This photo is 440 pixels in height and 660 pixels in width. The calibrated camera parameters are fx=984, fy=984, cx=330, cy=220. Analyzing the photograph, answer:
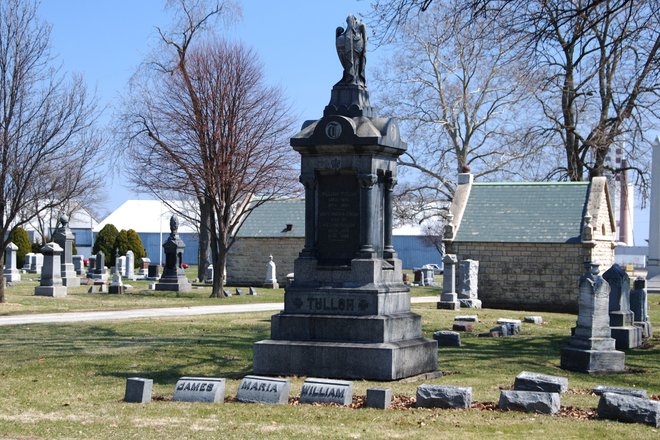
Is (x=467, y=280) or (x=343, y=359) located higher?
(x=467, y=280)

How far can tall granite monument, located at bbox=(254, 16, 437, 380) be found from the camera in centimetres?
1350

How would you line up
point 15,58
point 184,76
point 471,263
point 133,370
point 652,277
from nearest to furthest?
point 133,370, point 15,58, point 471,263, point 184,76, point 652,277

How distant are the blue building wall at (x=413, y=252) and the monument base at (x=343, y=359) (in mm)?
75933

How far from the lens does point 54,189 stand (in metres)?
28.3

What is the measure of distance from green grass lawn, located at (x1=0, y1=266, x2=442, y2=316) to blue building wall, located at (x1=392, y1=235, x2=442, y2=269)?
156 ft

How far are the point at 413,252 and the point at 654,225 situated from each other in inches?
1795

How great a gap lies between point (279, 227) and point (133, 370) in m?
32.8

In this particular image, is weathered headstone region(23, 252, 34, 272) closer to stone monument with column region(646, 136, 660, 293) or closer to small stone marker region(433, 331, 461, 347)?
stone monument with column region(646, 136, 660, 293)

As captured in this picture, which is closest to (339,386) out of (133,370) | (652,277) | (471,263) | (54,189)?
(133,370)

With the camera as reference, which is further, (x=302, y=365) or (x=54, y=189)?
(x=54, y=189)

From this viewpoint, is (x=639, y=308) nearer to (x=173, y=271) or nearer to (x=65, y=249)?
(x=173, y=271)

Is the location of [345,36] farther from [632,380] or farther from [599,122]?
[599,122]

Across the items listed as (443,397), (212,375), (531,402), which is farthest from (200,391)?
(531,402)

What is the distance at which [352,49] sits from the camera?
1454 cm
